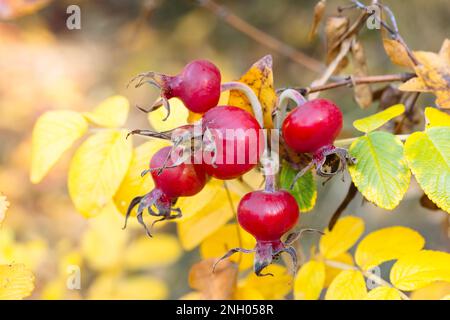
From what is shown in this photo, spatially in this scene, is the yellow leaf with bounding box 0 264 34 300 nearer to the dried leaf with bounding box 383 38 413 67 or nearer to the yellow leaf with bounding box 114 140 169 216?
the yellow leaf with bounding box 114 140 169 216

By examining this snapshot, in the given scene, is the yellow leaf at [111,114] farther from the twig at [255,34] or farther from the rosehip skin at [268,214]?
the twig at [255,34]

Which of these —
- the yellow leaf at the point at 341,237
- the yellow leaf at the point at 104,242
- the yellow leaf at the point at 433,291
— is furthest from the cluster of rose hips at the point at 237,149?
the yellow leaf at the point at 104,242

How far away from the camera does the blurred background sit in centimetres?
259

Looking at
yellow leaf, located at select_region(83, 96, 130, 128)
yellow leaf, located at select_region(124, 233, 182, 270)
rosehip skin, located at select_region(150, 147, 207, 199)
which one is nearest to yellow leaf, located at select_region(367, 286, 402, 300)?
rosehip skin, located at select_region(150, 147, 207, 199)

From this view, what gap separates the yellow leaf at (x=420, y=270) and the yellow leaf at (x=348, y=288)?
64mm

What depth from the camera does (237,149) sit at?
35.3 inches

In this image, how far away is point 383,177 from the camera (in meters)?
0.97

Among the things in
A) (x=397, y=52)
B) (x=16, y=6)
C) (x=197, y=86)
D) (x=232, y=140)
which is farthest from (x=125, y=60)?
(x=232, y=140)

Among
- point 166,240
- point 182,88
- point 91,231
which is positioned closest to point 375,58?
point 166,240

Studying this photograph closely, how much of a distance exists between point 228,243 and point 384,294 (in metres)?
0.42

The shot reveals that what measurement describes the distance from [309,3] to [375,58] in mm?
511

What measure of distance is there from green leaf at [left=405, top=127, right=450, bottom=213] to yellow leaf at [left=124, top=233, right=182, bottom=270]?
1319 millimetres

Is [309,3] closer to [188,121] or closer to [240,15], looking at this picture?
[240,15]
